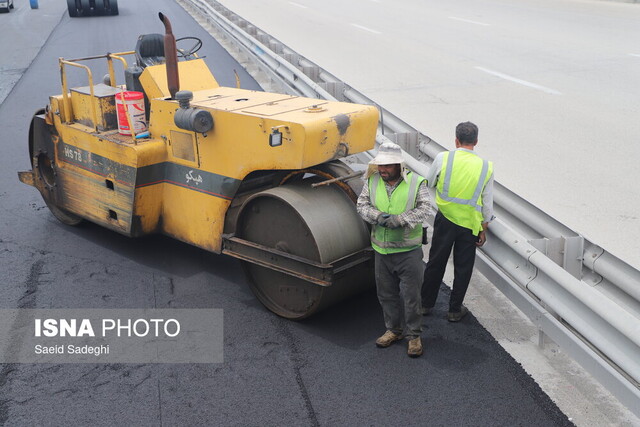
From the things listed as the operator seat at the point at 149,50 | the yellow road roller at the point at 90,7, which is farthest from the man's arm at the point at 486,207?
the yellow road roller at the point at 90,7

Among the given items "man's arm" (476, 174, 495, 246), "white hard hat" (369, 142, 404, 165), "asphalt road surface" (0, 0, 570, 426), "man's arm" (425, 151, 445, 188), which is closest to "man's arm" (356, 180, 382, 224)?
A: "white hard hat" (369, 142, 404, 165)

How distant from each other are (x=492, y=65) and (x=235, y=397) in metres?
14.0

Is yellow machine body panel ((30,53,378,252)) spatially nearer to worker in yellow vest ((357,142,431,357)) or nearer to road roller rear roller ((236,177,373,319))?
road roller rear roller ((236,177,373,319))

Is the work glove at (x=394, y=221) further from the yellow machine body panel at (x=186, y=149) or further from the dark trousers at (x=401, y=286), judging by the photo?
the yellow machine body panel at (x=186, y=149)

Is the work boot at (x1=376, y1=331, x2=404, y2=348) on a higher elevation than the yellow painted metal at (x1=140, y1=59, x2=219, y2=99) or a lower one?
lower

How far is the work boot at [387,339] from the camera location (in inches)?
222

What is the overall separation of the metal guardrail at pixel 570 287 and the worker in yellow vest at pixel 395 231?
0.73 m

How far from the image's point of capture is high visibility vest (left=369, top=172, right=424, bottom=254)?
17.7 ft

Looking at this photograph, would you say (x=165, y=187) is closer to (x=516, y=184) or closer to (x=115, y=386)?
(x=115, y=386)

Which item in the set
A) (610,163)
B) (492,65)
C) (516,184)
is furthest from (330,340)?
(492,65)

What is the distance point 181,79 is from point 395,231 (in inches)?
133

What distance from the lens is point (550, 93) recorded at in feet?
46.9

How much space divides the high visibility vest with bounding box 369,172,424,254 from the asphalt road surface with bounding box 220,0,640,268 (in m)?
Answer: 2.73

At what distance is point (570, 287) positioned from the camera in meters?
4.79
